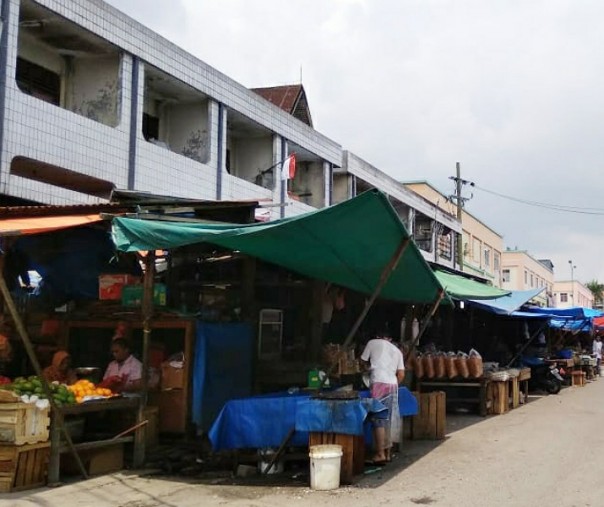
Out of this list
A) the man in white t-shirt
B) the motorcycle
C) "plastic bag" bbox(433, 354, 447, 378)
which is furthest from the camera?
the motorcycle

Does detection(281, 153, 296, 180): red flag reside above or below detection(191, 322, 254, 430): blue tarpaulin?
above

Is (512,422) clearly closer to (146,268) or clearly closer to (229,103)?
(146,268)

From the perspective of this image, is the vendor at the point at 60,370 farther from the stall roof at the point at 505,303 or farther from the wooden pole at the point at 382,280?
the stall roof at the point at 505,303

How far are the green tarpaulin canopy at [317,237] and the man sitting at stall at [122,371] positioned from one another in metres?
2.04

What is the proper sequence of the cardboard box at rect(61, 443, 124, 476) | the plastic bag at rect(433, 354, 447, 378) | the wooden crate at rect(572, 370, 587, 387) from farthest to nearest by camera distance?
the wooden crate at rect(572, 370, 587, 387), the plastic bag at rect(433, 354, 447, 378), the cardboard box at rect(61, 443, 124, 476)

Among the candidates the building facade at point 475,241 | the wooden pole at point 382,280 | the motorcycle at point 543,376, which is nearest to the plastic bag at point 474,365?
the motorcycle at point 543,376

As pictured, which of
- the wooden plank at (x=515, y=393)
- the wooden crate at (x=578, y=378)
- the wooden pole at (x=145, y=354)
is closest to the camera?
the wooden pole at (x=145, y=354)

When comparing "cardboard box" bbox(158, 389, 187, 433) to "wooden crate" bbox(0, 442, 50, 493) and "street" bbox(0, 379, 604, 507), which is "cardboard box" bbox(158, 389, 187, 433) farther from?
"wooden crate" bbox(0, 442, 50, 493)

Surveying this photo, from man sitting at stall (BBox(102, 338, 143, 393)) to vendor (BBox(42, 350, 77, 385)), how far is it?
1.50 ft

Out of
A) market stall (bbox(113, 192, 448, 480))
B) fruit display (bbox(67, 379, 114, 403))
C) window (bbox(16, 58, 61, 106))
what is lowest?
fruit display (bbox(67, 379, 114, 403))

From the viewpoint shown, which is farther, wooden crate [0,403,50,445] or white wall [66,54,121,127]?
white wall [66,54,121,127]

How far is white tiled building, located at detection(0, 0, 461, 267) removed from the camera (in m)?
12.2

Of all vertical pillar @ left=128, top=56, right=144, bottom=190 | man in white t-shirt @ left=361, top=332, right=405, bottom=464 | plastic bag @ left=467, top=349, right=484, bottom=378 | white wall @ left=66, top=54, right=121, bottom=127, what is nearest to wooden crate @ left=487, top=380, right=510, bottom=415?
plastic bag @ left=467, top=349, right=484, bottom=378

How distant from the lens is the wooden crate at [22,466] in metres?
6.75
